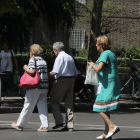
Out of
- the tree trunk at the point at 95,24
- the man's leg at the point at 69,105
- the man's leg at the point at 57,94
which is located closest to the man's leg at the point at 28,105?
the man's leg at the point at 57,94

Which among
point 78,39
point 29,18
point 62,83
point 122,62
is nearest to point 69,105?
point 62,83

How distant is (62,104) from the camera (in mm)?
11531

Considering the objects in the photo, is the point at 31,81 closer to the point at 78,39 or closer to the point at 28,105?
the point at 28,105

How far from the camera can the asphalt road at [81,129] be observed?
6.84m

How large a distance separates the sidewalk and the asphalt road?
383 millimetres

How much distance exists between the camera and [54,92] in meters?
7.61

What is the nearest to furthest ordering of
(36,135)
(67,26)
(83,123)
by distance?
(36,135)
(83,123)
(67,26)

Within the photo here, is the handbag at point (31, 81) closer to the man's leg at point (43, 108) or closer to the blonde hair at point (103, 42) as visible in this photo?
the man's leg at point (43, 108)

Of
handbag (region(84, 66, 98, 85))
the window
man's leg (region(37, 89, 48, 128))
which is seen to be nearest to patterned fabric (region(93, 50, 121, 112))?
handbag (region(84, 66, 98, 85))

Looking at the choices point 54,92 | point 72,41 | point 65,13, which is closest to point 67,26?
point 65,13

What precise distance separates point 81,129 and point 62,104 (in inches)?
146

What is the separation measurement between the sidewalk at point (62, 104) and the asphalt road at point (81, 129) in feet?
1.26

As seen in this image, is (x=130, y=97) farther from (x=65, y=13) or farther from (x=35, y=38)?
(x=35, y=38)

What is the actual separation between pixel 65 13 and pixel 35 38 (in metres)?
15.4
